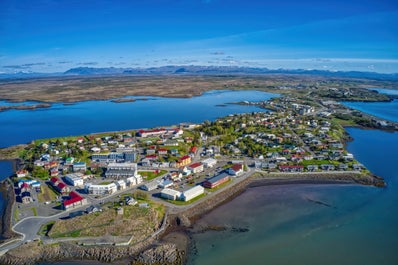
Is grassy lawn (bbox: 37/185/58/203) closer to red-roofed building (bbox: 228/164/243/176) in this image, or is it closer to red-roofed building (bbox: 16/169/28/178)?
red-roofed building (bbox: 16/169/28/178)

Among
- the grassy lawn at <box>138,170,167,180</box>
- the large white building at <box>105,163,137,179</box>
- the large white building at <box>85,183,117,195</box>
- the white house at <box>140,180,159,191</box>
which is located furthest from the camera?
the grassy lawn at <box>138,170,167,180</box>

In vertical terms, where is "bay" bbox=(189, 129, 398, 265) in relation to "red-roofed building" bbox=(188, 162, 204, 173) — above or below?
below

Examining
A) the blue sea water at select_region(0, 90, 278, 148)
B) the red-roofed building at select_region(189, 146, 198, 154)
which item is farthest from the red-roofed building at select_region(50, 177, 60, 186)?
the blue sea water at select_region(0, 90, 278, 148)

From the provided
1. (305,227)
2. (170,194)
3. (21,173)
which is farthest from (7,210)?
(305,227)

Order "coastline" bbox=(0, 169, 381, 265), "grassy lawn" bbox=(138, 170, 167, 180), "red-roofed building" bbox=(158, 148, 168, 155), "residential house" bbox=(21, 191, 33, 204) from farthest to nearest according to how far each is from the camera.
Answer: "red-roofed building" bbox=(158, 148, 168, 155) < "grassy lawn" bbox=(138, 170, 167, 180) < "residential house" bbox=(21, 191, 33, 204) < "coastline" bbox=(0, 169, 381, 265)

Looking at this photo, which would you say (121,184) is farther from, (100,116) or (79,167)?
(100,116)

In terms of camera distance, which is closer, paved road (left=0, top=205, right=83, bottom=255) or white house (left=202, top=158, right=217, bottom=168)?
paved road (left=0, top=205, right=83, bottom=255)

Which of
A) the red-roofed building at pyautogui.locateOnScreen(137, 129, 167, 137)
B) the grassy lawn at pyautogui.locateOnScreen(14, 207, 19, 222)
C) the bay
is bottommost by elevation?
the bay
